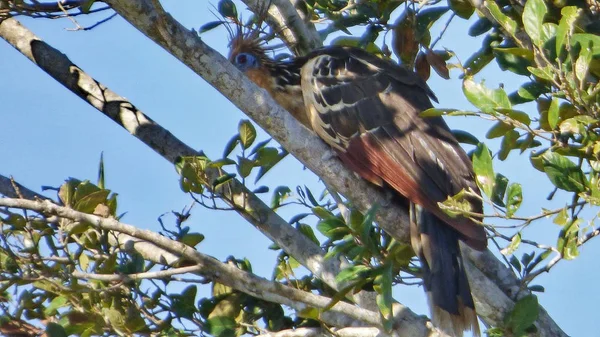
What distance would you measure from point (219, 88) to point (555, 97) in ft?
3.82

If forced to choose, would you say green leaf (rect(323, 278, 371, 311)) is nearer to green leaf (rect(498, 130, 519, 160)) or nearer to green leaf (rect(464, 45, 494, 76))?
green leaf (rect(498, 130, 519, 160))

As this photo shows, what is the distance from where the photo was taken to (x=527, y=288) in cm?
349

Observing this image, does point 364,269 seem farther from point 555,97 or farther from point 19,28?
point 19,28

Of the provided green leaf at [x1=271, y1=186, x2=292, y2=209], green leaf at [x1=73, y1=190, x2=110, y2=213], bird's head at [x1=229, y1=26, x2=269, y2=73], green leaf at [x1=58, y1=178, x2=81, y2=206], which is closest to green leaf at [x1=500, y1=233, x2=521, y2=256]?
green leaf at [x1=271, y1=186, x2=292, y2=209]

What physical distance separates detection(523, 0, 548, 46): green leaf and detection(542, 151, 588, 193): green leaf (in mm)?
386

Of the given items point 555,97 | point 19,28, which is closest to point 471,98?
point 555,97

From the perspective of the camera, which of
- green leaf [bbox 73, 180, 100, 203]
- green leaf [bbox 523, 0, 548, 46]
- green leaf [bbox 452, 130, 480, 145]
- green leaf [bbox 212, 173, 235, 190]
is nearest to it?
green leaf [bbox 523, 0, 548, 46]

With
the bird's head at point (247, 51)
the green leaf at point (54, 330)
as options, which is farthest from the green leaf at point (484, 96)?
the bird's head at point (247, 51)

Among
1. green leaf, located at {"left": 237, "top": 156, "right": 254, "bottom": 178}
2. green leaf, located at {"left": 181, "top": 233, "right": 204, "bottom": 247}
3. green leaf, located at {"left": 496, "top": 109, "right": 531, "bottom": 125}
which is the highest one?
green leaf, located at {"left": 237, "top": 156, "right": 254, "bottom": 178}

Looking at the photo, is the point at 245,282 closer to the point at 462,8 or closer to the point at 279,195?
the point at 279,195

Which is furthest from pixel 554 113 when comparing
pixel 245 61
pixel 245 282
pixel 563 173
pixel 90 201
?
pixel 245 61

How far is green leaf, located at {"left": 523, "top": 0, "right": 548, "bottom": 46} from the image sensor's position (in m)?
2.70

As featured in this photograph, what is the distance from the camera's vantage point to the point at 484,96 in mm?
2750

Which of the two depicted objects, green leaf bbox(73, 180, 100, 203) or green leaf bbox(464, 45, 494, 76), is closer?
green leaf bbox(73, 180, 100, 203)
